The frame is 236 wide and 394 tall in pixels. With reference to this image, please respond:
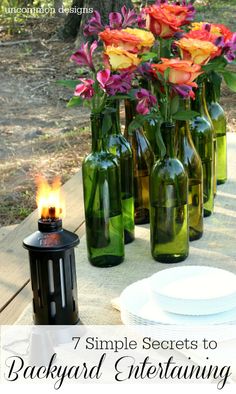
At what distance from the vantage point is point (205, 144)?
1844mm

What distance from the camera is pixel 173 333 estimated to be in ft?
3.88

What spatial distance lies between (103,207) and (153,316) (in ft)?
1.30

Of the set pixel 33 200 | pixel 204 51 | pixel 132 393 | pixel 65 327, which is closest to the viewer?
pixel 132 393

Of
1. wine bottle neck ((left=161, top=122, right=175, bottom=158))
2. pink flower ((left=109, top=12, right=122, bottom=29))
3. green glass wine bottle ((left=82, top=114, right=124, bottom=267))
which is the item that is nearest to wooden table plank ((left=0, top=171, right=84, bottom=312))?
green glass wine bottle ((left=82, top=114, right=124, bottom=267))

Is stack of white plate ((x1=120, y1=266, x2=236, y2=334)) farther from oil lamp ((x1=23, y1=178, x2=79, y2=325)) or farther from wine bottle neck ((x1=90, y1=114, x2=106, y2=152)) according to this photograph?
wine bottle neck ((x1=90, y1=114, x2=106, y2=152))

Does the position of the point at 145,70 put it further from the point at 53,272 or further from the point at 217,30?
the point at 53,272

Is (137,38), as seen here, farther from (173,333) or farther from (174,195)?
(173,333)

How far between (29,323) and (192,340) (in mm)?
325

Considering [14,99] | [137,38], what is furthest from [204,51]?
[14,99]

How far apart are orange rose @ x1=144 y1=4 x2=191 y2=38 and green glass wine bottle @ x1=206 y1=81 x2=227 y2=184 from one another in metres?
0.39

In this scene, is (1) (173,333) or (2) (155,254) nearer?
(1) (173,333)

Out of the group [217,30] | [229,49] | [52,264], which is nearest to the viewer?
[52,264]

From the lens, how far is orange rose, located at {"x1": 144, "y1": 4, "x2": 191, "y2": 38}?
1.58 meters

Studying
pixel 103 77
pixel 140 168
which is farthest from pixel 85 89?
pixel 140 168
